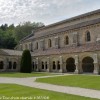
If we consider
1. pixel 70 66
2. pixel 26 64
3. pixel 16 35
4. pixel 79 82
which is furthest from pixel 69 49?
pixel 16 35

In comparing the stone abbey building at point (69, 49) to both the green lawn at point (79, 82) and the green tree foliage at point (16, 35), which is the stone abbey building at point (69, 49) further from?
the green tree foliage at point (16, 35)

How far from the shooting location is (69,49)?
1460 inches

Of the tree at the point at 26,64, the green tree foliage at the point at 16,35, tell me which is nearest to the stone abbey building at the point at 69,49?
the tree at the point at 26,64

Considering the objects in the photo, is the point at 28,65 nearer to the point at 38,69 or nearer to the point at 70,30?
the point at 38,69

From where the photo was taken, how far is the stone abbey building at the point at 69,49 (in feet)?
109

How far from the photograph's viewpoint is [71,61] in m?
38.2

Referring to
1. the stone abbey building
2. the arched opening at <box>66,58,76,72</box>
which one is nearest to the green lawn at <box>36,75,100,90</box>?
the stone abbey building

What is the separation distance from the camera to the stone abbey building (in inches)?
1313

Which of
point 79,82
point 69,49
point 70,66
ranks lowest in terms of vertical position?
point 79,82

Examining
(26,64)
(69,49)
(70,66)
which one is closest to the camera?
(69,49)

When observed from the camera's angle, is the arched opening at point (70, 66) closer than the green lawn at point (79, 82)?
No

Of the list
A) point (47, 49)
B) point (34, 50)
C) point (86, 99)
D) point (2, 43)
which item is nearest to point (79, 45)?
point (47, 49)

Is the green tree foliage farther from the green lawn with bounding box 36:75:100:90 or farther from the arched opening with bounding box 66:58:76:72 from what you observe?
the green lawn with bounding box 36:75:100:90

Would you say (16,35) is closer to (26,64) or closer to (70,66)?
(26,64)
